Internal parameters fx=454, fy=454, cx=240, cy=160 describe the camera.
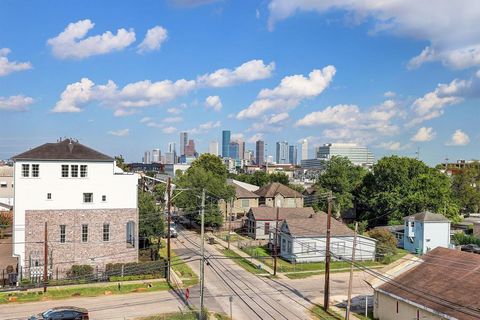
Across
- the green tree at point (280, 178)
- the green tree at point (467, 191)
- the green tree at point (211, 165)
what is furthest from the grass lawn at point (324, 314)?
the green tree at point (280, 178)

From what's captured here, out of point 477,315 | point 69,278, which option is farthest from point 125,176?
point 477,315

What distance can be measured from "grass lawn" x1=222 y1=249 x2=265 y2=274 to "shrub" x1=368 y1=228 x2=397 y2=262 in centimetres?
1543

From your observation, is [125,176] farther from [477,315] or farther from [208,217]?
[477,315]

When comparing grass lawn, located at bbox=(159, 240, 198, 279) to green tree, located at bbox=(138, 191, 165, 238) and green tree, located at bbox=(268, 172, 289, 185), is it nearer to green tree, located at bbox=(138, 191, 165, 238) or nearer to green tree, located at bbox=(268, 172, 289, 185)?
green tree, located at bbox=(138, 191, 165, 238)

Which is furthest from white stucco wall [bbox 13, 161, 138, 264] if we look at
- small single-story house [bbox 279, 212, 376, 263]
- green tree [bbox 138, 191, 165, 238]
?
small single-story house [bbox 279, 212, 376, 263]

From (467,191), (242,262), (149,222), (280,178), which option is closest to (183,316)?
(242,262)

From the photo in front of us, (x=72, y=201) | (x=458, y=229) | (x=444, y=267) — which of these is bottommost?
(x=458, y=229)

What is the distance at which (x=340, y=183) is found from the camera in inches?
3278

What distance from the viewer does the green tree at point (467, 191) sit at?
100 m

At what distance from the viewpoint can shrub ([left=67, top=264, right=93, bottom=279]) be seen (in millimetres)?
42128

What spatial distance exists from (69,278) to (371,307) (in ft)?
87.6

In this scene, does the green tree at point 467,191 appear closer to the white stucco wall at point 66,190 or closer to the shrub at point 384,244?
the shrub at point 384,244

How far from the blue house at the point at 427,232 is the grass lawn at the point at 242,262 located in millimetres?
24825

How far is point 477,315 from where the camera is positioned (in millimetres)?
24125
